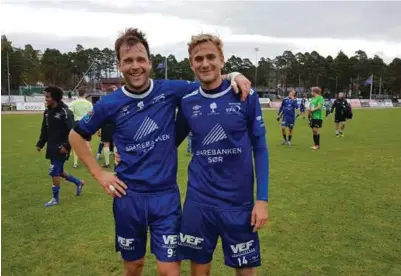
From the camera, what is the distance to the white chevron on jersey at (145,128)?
10.8 ft

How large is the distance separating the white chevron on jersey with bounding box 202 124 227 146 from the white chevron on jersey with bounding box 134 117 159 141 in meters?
0.47

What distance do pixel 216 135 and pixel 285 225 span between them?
3.55 metres

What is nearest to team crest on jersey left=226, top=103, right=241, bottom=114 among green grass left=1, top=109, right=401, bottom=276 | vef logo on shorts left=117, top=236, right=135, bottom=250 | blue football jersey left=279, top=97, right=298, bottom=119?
vef logo on shorts left=117, top=236, right=135, bottom=250

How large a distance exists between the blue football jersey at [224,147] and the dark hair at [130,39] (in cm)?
71

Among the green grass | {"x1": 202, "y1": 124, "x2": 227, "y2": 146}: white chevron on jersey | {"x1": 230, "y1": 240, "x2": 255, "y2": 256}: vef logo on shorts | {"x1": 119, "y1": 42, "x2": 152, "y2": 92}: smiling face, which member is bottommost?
the green grass

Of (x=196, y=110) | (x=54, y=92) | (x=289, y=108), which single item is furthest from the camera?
(x=289, y=108)

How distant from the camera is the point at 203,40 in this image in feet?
10.2

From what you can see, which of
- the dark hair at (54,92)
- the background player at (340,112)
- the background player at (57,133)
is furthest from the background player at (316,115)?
the dark hair at (54,92)

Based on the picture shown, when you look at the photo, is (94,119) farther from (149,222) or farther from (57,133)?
(57,133)

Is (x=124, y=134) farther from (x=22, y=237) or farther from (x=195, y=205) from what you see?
(x=22, y=237)

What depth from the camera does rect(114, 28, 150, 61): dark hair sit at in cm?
331

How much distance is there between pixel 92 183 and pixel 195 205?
22.9 ft

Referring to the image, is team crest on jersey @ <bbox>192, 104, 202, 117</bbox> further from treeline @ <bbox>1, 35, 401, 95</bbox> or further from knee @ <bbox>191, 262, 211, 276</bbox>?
treeline @ <bbox>1, 35, 401, 95</bbox>

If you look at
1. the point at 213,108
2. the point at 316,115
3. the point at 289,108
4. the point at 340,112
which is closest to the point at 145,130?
the point at 213,108
